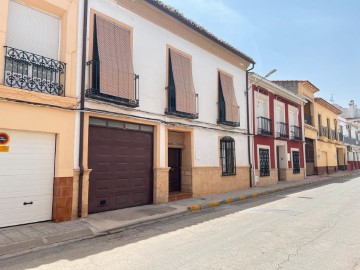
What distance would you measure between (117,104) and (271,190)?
913cm

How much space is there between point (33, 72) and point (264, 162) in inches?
520

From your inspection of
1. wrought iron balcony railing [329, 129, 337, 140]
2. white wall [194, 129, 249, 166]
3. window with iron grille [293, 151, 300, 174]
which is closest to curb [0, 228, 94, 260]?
white wall [194, 129, 249, 166]

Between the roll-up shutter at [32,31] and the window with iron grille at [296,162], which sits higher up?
the roll-up shutter at [32,31]

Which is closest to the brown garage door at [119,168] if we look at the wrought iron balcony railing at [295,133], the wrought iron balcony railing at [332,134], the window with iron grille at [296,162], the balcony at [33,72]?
the balcony at [33,72]

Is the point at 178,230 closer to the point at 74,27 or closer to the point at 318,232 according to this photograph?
the point at 318,232

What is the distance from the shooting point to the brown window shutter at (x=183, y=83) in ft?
35.2

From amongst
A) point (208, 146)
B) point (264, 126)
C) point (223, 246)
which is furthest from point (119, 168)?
point (264, 126)

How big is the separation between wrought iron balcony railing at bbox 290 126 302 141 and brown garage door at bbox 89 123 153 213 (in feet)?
45.0

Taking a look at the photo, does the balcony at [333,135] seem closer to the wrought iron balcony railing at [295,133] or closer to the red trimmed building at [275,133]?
the red trimmed building at [275,133]

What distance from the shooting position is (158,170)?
9.74m

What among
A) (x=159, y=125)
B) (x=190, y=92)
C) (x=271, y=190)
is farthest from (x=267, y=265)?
(x=271, y=190)

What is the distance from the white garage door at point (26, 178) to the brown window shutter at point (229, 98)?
331 inches

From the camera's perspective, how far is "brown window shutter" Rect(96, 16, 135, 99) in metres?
8.22

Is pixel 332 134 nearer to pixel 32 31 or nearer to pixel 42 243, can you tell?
pixel 32 31
